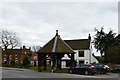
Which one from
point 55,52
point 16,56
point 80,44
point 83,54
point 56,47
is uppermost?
point 80,44

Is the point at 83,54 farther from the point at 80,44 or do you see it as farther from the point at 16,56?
the point at 16,56

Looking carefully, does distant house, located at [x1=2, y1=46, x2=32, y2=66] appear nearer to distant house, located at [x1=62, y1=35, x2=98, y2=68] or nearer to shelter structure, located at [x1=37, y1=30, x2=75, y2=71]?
distant house, located at [x1=62, y1=35, x2=98, y2=68]

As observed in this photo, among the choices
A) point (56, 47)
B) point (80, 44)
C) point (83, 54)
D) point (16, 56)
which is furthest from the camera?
point (16, 56)

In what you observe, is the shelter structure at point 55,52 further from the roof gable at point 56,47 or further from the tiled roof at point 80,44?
the tiled roof at point 80,44

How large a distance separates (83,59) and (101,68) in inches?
1034

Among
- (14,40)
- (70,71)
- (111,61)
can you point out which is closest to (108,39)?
(111,61)

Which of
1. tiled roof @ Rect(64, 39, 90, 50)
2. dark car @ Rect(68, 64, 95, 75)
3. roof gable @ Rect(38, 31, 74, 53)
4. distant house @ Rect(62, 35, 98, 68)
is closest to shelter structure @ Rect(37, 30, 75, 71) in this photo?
roof gable @ Rect(38, 31, 74, 53)

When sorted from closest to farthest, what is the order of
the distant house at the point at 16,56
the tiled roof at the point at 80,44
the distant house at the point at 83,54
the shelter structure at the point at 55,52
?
the shelter structure at the point at 55,52 < the distant house at the point at 83,54 < the tiled roof at the point at 80,44 < the distant house at the point at 16,56

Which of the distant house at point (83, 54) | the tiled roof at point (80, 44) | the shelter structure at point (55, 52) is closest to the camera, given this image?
the shelter structure at point (55, 52)

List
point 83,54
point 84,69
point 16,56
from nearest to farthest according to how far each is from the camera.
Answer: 1. point 84,69
2. point 83,54
3. point 16,56

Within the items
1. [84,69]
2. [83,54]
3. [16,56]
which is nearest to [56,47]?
[84,69]

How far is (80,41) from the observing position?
250 ft

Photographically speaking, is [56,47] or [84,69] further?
[56,47]

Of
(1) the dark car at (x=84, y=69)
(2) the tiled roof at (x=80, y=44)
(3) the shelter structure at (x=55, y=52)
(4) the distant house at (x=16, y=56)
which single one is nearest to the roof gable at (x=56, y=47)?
(3) the shelter structure at (x=55, y=52)
